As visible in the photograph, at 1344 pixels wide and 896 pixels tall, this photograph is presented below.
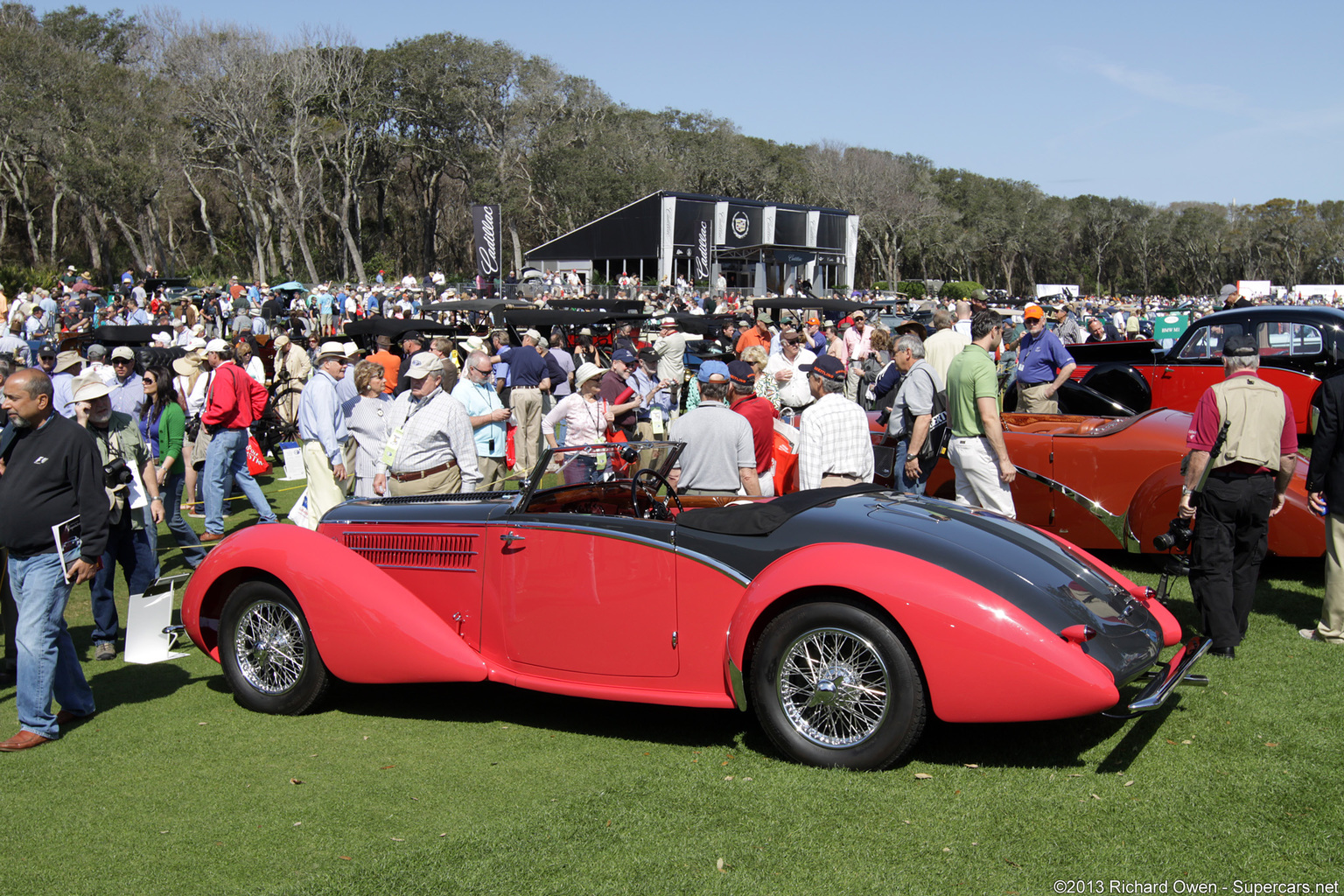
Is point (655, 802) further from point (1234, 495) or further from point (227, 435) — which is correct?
point (227, 435)

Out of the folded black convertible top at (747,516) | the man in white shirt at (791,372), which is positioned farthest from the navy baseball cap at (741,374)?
the folded black convertible top at (747,516)

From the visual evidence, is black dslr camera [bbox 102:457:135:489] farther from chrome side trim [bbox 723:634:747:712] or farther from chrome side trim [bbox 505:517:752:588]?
chrome side trim [bbox 723:634:747:712]

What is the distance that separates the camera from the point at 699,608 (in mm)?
4383

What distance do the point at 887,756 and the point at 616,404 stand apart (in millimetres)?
6138

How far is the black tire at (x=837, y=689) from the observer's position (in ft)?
12.9

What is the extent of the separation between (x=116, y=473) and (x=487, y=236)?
32645 millimetres

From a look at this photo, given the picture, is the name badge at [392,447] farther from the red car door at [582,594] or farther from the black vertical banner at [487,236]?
the black vertical banner at [487,236]

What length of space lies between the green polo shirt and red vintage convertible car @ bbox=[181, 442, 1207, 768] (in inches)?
66.3

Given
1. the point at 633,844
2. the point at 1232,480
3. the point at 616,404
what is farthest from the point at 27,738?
the point at 1232,480

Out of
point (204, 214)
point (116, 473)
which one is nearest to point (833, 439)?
point (116, 473)

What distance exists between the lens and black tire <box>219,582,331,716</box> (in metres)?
5.18

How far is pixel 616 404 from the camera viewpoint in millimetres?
9727

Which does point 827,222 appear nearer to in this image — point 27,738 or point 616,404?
point 616,404

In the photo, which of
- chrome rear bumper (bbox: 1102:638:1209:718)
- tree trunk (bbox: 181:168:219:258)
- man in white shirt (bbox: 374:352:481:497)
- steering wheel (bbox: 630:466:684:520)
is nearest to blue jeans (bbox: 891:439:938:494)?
steering wheel (bbox: 630:466:684:520)
